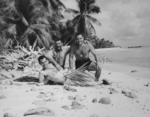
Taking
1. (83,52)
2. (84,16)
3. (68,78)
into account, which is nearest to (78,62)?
(83,52)

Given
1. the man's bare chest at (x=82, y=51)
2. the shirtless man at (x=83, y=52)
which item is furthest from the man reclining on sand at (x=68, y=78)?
the man's bare chest at (x=82, y=51)

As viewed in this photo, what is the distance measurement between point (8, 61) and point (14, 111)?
4.49m

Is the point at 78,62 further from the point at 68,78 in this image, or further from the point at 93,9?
the point at 93,9

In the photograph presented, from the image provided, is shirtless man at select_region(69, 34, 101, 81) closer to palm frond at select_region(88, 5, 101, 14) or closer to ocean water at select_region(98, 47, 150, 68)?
ocean water at select_region(98, 47, 150, 68)

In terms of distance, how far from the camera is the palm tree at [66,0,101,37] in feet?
78.6

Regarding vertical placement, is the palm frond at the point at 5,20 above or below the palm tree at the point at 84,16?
below

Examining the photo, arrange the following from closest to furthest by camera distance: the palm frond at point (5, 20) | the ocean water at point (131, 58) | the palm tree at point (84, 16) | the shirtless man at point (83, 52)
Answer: the shirtless man at point (83, 52) < the ocean water at point (131, 58) < the palm frond at point (5, 20) < the palm tree at point (84, 16)

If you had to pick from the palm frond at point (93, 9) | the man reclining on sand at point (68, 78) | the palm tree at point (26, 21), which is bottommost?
the man reclining on sand at point (68, 78)

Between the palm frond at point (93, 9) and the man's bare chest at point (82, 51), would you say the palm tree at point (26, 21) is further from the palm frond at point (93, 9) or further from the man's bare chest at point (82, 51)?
the man's bare chest at point (82, 51)

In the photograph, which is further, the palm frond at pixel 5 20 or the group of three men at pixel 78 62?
the palm frond at pixel 5 20

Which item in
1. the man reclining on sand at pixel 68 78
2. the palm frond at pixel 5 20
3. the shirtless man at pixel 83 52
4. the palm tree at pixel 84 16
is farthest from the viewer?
the palm tree at pixel 84 16

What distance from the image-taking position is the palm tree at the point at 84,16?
24.0 meters

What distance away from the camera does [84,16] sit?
24203mm

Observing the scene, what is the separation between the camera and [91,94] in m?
3.01
